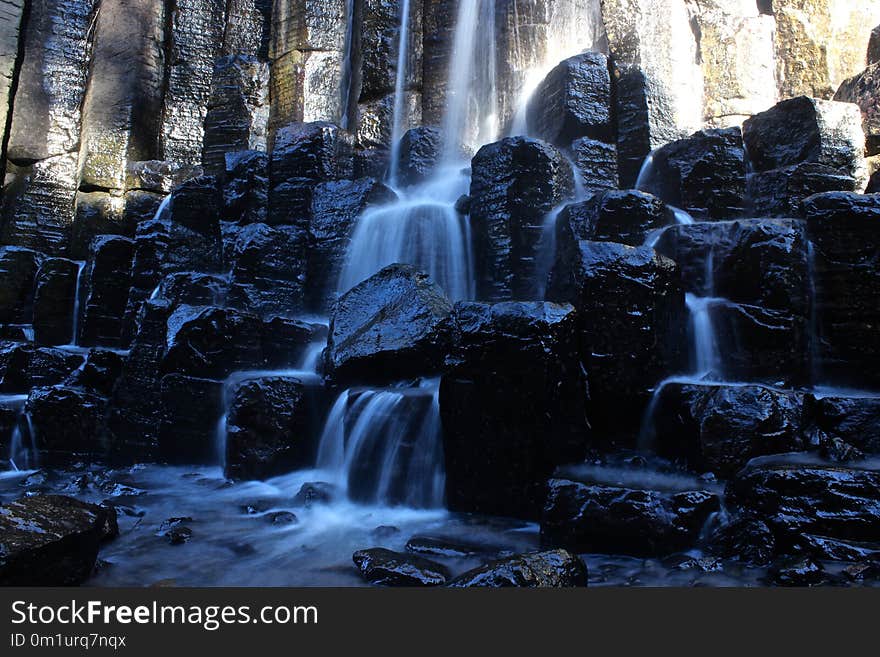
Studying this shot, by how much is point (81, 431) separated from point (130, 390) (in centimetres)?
63

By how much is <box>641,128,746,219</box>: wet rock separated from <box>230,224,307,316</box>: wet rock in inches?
193

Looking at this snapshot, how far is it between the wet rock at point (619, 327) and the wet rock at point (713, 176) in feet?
10.5

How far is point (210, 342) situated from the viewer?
6.14m

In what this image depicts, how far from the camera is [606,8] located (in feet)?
31.4

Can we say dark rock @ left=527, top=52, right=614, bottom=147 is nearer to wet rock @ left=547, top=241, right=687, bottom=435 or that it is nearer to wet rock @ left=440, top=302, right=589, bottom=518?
wet rock @ left=547, top=241, right=687, bottom=435

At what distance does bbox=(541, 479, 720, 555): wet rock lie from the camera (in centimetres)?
330

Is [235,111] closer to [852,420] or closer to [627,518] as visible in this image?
[627,518]

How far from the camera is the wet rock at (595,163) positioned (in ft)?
26.7

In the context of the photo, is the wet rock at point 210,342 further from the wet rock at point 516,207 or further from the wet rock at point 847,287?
the wet rock at point 847,287

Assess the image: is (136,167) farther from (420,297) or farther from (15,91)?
(420,297)

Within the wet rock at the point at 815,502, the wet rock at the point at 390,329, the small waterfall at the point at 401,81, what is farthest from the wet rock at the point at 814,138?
the small waterfall at the point at 401,81

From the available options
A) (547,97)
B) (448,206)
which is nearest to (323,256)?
(448,206)

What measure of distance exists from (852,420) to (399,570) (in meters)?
3.19

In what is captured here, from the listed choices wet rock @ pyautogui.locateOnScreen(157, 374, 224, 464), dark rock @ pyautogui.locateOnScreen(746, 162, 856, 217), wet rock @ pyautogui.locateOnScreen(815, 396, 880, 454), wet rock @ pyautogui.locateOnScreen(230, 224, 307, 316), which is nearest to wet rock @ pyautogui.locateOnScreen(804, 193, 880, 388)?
wet rock @ pyautogui.locateOnScreen(815, 396, 880, 454)
